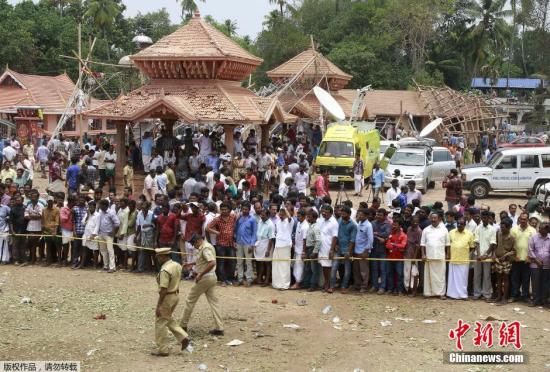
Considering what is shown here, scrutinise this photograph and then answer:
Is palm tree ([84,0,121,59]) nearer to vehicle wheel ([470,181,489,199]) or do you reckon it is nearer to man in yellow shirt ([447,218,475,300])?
vehicle wheel ([470,181,489,199])

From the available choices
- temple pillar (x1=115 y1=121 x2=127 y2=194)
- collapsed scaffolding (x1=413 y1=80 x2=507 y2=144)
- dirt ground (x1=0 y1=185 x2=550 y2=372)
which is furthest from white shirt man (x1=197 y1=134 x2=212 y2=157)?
collapsed scaffolding (x1=413 y1=80 x2=507 y2=144)

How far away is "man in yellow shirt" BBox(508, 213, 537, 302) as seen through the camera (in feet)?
41.9

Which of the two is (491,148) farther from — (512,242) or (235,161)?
(512,242)

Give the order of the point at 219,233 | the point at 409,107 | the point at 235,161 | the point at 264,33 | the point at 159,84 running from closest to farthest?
1. the point at 219,233
2. the point at 235,161
3. the point at 159,84
4. the point at 409,107
5. the point at 264,33

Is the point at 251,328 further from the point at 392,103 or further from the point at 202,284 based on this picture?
the point at 392,103

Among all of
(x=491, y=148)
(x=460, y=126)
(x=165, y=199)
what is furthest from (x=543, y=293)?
(x=460, y=126)

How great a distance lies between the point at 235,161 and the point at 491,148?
803 inches

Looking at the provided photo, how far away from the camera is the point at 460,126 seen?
4581cm

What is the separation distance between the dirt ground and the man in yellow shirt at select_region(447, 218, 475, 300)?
32 centimetres

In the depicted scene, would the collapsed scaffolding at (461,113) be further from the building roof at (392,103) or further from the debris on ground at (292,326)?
the debris on ground at (292,326)

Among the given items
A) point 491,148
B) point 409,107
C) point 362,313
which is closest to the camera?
point 362,313

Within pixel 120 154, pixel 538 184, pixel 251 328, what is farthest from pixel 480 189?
pixel 251 328

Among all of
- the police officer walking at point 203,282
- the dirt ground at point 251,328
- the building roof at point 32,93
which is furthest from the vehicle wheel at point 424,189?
the building roof at point 32,93

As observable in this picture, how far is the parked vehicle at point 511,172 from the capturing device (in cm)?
2402
